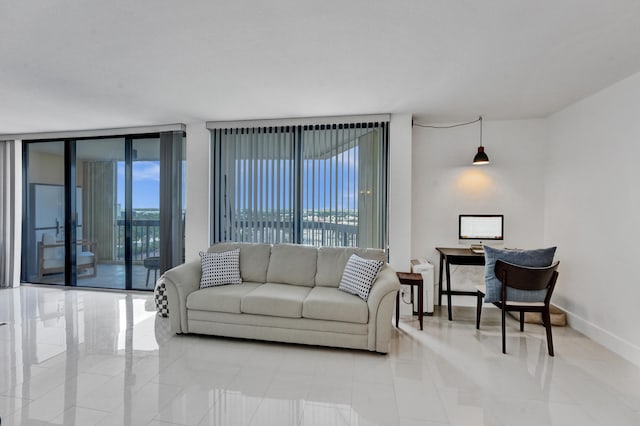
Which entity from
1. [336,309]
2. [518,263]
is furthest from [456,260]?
[336,309]

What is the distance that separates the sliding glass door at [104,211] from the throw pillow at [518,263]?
3982mm

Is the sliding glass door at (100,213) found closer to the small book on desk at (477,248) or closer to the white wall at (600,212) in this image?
the small book on desk at (477,248)

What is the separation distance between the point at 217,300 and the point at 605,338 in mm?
3810

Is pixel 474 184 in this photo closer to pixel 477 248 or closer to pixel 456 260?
pixel 477 248

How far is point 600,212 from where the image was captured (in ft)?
10.3

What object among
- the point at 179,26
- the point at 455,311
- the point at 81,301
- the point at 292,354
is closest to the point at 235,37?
the point at 179,26

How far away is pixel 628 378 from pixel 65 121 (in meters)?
6.74

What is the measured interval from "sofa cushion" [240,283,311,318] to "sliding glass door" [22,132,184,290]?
199 cm

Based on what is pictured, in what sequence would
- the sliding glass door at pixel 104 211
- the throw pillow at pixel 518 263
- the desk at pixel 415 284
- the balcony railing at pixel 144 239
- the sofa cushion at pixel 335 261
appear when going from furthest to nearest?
the balcony railing at pixel 144 239 < the sliding glass door at pixel 104 211 < the sofa cushion at pixel 335 261 < the desk at pixel 415 284 < the throw pillow at pixel 518 263

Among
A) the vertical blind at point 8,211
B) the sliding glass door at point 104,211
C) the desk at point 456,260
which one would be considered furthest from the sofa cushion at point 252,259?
the vertical blind at point 8,211

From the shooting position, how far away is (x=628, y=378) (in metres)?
2.46

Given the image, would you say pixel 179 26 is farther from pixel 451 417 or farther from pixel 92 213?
pixel 92 213

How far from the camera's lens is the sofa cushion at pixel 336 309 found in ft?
9.37

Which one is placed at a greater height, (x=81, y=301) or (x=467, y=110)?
(x=467, y=110)
